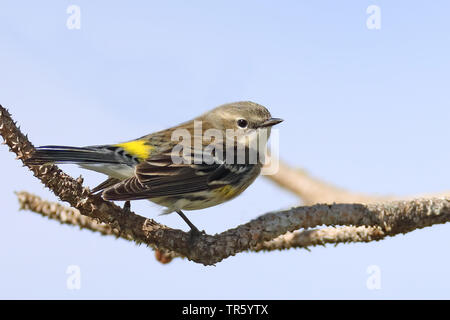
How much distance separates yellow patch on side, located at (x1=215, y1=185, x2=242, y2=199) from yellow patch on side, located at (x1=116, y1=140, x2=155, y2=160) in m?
0.86

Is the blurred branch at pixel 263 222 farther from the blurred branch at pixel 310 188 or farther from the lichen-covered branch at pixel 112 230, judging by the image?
the blurred branch at pixel 310 188

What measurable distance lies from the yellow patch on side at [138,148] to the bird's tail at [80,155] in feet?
0.43

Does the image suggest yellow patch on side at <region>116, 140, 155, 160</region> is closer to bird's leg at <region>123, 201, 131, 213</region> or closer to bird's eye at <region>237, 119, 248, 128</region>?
bird's leg at <region>123, 201, 131, 213</region>

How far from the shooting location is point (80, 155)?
550 centimetres

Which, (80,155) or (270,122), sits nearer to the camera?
(80,155)

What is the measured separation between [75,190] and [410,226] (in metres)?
2.74

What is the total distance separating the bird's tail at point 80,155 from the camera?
433 cm

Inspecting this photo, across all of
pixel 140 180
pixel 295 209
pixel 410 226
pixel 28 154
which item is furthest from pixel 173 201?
pixel 410 226

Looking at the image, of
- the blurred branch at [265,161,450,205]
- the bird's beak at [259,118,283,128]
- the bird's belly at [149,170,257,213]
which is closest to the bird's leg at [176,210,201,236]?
the bird's belly at [149,170,257,213]

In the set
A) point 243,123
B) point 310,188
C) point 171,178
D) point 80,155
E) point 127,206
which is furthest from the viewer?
point 243,123

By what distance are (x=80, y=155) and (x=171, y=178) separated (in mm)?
919

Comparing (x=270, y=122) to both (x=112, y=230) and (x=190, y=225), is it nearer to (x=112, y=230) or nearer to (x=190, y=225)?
(x=190, y=225)

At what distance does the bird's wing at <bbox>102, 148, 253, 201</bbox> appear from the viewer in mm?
4965

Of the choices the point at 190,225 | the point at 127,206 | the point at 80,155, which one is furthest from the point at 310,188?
the point at 80,155
